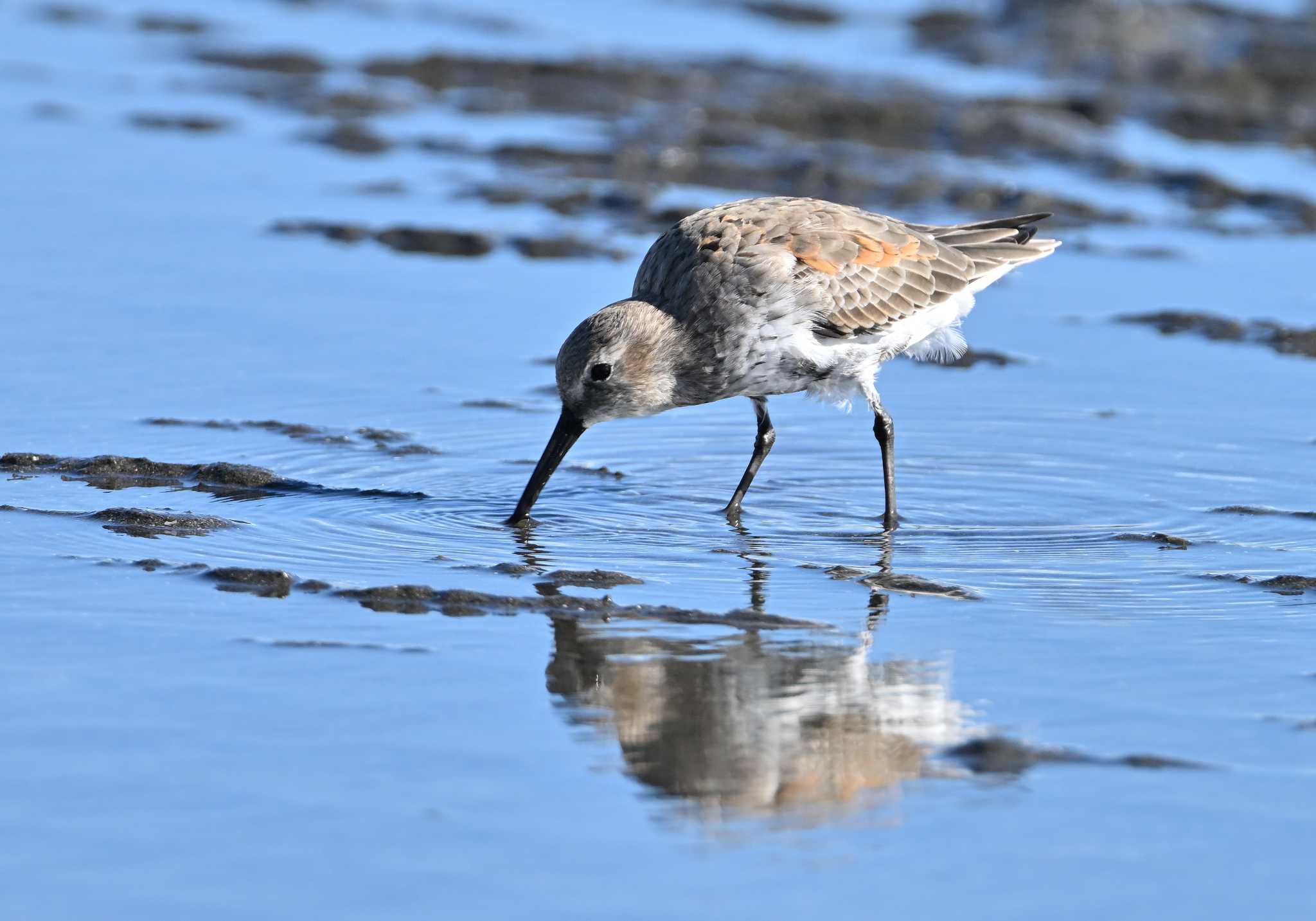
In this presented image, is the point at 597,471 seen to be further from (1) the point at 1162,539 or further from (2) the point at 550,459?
(1) the point at 1162,539

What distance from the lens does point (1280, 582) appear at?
24.5 feet

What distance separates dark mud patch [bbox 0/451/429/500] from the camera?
8.49 metres

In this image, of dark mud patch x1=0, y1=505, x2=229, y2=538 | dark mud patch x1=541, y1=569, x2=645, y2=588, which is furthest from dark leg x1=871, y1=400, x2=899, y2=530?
dark mud patch x1=0, y1=505, x2=229, y2=538

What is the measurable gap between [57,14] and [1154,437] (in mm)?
14871

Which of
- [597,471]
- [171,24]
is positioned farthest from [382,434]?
[171,24]

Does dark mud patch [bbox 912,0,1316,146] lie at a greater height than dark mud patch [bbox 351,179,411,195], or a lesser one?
greater

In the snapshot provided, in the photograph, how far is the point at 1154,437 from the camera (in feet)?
32.2

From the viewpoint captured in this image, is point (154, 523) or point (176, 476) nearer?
point (154, 523)

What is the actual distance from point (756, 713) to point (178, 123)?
38.0 feet

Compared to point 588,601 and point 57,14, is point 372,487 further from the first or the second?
point 57,14

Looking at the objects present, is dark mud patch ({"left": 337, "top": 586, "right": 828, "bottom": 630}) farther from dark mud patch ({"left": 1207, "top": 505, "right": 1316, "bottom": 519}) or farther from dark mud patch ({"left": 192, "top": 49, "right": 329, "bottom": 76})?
dark mud patch ({"left": 192, "top": 49, "right": 329, "bottom": 76})

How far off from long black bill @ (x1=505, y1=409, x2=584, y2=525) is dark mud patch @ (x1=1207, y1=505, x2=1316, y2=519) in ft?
9.41

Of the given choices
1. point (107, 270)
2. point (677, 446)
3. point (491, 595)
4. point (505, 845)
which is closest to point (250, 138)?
point (107, 270)

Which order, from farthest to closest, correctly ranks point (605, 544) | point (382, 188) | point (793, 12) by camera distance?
point (793, 12) < point (382, 188) < point (605, 544)
